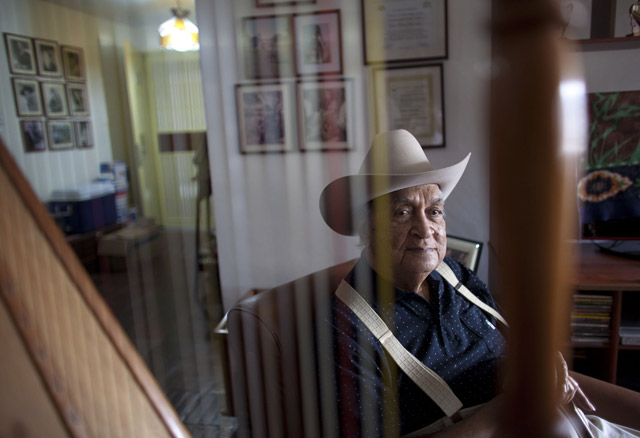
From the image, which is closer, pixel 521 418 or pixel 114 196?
pixel 521 418

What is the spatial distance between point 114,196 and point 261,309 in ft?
1.19

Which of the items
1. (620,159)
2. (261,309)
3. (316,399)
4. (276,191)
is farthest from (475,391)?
(620,159)

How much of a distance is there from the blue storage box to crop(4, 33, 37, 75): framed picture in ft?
0.60

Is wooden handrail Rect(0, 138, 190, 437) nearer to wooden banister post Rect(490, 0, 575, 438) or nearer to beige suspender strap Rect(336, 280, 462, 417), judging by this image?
wooden banister post Rect(490, 0, 575, 438)

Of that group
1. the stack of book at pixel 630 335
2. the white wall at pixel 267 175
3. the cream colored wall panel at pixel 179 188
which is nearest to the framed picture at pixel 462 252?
the white wall at pixel 267 175

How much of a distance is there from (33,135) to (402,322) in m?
0.72

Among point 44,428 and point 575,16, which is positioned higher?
point 575,16

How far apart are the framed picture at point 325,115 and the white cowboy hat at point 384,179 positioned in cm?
6

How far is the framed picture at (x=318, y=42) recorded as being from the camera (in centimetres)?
61

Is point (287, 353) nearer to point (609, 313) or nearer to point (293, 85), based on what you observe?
point (293, 85)

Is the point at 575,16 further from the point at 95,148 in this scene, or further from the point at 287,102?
the point at 95,148

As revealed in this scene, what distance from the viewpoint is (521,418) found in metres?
0.25

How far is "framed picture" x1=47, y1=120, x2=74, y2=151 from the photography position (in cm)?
62

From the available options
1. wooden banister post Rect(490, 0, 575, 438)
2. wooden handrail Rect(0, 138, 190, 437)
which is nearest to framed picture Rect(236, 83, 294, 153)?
wooden handrail Rect(0, 138, 190, 437)
